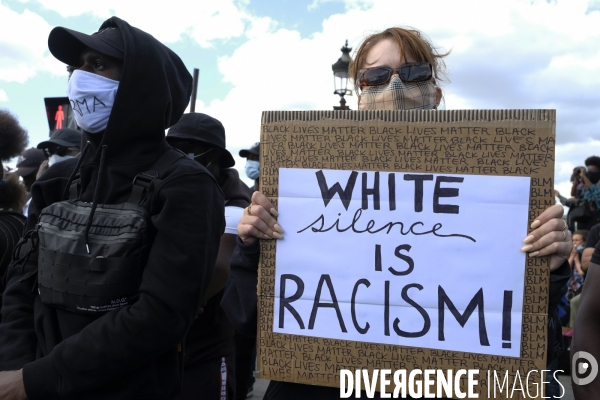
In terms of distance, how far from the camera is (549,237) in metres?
1.62

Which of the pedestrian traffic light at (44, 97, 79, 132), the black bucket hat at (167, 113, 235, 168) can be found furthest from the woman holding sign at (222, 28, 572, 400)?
the pedestrian traffic light at (44, 97, 79, 132)

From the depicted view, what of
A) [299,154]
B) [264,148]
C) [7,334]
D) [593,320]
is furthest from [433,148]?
[7,334]

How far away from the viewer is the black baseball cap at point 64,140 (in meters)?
4.85

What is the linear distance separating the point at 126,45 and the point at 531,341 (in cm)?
164

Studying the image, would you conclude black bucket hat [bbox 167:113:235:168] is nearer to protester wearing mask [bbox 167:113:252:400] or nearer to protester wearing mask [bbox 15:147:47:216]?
protester wearing mask [bbox 167:113:252:400]

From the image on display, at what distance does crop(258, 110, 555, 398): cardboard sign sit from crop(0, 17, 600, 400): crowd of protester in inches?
3.4

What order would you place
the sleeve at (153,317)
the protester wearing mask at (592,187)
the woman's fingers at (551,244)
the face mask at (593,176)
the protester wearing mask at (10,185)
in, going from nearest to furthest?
the woman's fingers at (551,244) < the sleeve at (153,317) < the protester wearing mask at (10,185) < the protester wearing mask at (592,187) < the face mask at (593,176)

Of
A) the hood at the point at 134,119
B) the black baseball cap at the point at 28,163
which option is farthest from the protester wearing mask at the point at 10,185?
the black baseball cap at the point at 28,163

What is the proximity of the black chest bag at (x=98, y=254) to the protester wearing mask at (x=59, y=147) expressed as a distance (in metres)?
3.14

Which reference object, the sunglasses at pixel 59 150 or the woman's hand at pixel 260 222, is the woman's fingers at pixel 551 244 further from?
the sunglasses at pixel 59 150

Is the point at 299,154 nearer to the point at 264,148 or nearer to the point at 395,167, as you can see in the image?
the point at 264,148

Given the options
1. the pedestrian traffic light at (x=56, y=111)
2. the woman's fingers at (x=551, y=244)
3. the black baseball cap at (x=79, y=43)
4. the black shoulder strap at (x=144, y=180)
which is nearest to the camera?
the woman's fingers at (x=551, y=244)

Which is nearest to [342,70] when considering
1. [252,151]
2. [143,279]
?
[252,151]

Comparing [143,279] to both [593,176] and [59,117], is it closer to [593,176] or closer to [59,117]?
[59,117]
